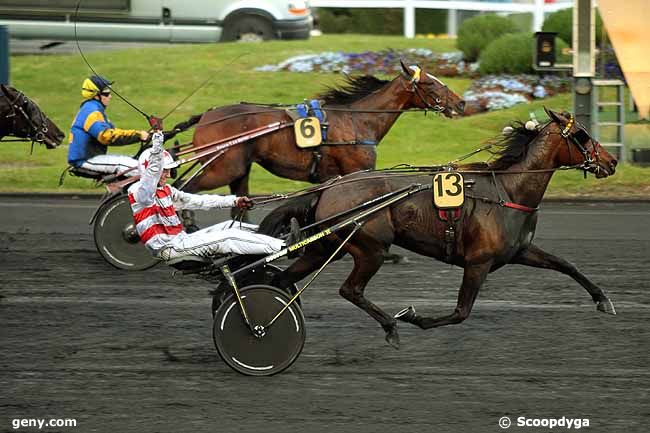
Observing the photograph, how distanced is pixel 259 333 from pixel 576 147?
2.46 meters

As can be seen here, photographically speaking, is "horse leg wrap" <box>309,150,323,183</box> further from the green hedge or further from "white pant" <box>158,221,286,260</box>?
the green hedge

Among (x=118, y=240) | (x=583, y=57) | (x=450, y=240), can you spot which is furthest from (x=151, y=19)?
(x=450, y=240)

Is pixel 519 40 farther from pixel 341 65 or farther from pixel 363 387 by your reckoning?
pixel 363 387

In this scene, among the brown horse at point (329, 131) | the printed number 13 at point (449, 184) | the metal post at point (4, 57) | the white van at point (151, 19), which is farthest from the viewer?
the white van at point (151, 19)

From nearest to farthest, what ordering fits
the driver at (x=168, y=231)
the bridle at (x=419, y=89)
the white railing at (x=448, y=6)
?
the driver at (x=168, y=231), the bridle at (x=419, y=89), the white railing at (x=448, y=6)

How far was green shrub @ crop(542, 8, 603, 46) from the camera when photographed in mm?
19891

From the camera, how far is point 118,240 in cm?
1027

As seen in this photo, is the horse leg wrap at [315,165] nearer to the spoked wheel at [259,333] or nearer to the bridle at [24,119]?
the bridle at [24,119]

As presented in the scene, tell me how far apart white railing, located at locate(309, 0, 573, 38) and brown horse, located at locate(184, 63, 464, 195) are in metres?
14.3

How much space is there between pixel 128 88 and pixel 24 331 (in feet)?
39.0

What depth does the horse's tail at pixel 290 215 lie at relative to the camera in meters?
7.63

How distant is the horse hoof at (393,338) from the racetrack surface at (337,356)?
95 millimetres

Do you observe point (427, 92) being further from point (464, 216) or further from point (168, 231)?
point (168, 231)

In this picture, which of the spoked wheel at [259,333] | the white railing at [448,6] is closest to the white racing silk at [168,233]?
the spoked wheel at [259,333]
